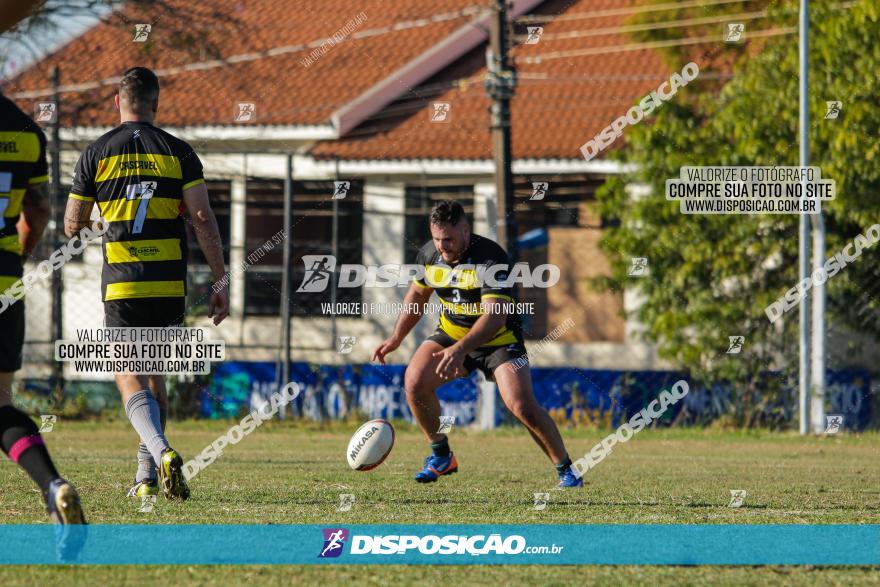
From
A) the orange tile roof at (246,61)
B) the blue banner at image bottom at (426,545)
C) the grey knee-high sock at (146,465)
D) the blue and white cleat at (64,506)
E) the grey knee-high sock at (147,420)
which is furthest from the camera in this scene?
the orange tile roof at (246,61)

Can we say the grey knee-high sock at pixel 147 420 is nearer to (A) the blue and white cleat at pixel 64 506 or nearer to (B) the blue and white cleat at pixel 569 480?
(A) the blue and white cleat at pixel 64 506

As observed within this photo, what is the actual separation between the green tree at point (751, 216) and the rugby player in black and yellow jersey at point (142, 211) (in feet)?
34.2

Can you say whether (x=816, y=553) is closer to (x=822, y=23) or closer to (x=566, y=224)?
(x=822, y=23)

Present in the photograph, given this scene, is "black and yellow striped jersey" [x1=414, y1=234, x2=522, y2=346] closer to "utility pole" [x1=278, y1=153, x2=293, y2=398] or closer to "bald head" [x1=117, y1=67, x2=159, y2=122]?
"bald head" [x1=117, y1=67, x2=159, y2=122]

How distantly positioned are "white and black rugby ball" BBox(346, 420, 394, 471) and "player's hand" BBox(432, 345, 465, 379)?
2.16ft

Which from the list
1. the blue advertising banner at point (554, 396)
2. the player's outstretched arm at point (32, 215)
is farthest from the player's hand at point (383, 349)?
the blue advertising banner at point (554, 396)

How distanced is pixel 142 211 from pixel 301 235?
13.6 metres

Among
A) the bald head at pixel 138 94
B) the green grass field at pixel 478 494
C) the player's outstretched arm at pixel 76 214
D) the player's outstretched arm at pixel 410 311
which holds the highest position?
the bald head at pixel 138 94

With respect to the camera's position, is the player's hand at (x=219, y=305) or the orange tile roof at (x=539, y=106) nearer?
the player's hand at (x=219, y=305)

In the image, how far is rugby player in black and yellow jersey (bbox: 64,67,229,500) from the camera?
24.5 feet

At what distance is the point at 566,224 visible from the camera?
20.5 metres

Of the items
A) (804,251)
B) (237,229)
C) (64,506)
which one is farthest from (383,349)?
(237,229)

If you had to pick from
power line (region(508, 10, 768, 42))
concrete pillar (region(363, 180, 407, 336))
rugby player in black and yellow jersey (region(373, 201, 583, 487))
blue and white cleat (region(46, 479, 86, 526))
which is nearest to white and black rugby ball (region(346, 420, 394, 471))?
rugby player in black and yellow jersey (region(373, 201, 583, 487))

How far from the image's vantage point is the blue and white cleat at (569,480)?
8734 mm
